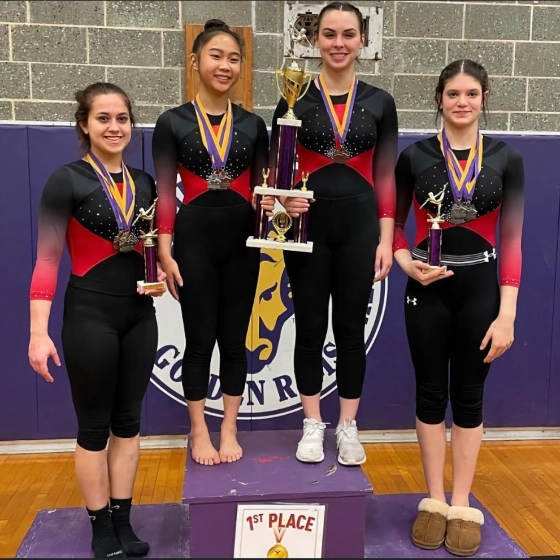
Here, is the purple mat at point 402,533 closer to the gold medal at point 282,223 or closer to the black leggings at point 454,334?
the black leggings at point 454,334

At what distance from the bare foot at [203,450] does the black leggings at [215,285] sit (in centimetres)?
14

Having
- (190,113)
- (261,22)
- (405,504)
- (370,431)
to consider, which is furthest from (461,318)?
(261,22)

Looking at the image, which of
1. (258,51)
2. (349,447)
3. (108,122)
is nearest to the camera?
(108,122)

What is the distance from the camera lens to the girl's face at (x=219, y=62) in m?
1.97

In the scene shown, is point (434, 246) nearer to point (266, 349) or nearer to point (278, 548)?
point (278, 548)

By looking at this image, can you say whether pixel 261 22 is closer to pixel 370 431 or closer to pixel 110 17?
pixel 110 17

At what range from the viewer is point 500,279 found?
209 cm

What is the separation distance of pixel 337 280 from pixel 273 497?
73cm

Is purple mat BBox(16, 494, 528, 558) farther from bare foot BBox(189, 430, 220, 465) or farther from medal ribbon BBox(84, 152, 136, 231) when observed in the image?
medal ribbon BBox(84, 152, 136, 231)

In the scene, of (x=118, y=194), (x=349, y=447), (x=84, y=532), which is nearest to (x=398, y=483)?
(x=349, y=447)

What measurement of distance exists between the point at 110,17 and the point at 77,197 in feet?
5.95

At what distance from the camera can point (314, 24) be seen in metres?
3.40

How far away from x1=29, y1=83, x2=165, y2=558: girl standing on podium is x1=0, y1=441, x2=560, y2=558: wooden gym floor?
85 centimetres

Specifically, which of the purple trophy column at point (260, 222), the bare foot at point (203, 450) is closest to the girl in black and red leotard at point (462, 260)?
the purple trophy column at point (260, 222)
